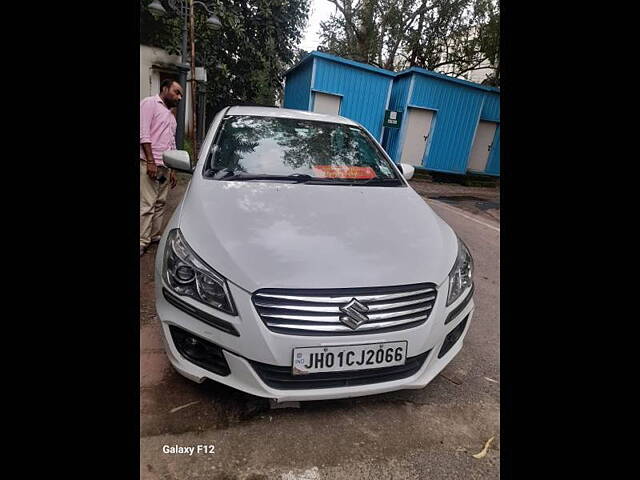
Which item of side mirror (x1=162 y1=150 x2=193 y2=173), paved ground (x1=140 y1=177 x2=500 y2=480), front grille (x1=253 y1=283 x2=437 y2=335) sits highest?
side mirror (x1=162 y1=150 x2=193 y2=173)

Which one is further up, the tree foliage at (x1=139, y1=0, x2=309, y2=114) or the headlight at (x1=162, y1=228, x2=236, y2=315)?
the tree foliage at (x1=139, y1=0, x2=309, y2=114)

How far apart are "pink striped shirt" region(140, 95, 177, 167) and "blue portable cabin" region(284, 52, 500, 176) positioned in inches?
206

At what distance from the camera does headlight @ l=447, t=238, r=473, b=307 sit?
55.0 inches

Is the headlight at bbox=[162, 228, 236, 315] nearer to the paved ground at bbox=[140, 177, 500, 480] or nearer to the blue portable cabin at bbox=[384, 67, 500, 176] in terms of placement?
the paved ground at bbox=[140, 177, 500, 480]

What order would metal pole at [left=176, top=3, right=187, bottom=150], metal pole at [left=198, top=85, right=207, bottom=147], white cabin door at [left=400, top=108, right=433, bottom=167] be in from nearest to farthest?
metal pole at [left=176, top=3, right=187, bottom=150], metal pole at [left=198, top=85, right=207, bottom=147], white cabin door at [left=400, top=108, right=433, bottom=167]

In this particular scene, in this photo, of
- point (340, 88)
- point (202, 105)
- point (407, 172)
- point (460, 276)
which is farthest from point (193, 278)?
point (340, 88)

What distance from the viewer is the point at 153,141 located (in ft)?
8.54

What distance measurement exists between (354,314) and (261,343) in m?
0.33

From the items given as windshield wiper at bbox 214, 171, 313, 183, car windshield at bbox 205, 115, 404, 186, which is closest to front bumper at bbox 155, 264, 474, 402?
windshield wiper at bbox 214, 171, 313, 183
